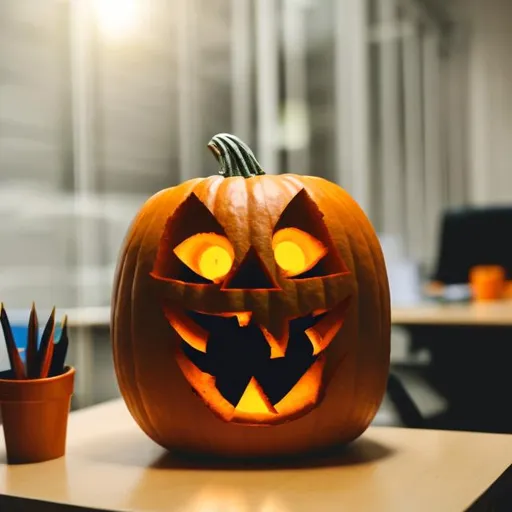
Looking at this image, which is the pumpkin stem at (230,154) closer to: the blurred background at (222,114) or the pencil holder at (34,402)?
the pencil holder at (34,402)

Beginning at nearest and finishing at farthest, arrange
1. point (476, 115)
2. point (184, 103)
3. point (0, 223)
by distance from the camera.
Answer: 1. point (0, 223)
2. point (184, 103)
3. point (476, 115)

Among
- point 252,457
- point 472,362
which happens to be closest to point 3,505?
point 252,457

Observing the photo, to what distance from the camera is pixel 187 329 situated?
0.83m

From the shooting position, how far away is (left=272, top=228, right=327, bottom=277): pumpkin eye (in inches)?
33.8

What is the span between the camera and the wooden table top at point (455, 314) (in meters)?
1.80

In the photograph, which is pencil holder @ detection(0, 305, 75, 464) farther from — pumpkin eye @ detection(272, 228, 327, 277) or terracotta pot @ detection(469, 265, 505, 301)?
terracotta pot @ detection(469, 265, 505, 301)

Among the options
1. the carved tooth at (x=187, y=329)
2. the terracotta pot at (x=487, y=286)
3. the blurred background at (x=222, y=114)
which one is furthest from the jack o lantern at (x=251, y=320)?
the terracotta pot at (x=487, y=286)

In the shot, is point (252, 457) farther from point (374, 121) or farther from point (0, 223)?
point (374, 121)

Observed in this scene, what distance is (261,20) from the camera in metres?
3.57

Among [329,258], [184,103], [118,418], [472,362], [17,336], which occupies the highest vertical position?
[184,103]

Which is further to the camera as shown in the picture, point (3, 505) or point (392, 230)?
point (392, 230)

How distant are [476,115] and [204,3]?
3094 mm

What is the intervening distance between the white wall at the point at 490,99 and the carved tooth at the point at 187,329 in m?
4.83

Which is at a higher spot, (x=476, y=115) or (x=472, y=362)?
(x=476, y=115)
